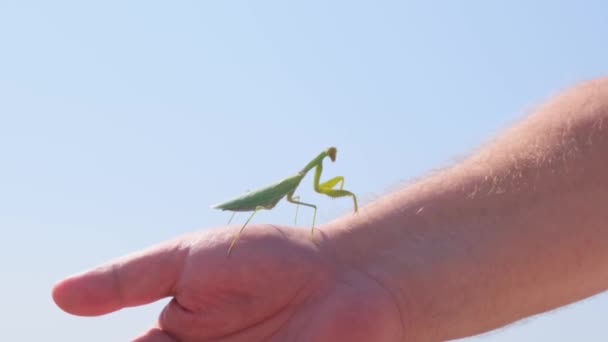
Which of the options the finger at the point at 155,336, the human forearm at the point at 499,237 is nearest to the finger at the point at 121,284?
the finger at the point at 155,336

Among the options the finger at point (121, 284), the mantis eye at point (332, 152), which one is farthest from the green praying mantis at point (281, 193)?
the finger at point (121, 284)

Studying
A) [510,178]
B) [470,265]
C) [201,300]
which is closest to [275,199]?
Result: [201,300]

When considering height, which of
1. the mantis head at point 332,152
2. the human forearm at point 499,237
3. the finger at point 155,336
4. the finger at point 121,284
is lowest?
the finger at point 155,336

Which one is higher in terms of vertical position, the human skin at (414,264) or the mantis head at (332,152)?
the mantis head at (332,152)

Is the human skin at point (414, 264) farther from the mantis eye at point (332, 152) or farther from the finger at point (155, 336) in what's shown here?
the mantis eye at point (332, 152)

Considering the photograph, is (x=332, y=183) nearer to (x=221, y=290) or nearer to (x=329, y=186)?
(x=329, y=186)

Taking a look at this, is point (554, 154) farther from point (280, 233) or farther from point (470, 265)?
point (280, 233)

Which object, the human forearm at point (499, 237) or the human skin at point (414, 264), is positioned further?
the human forearm at point (499, 237)
